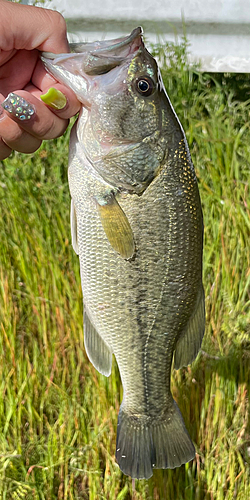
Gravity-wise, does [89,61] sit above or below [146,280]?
above

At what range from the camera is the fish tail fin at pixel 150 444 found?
64.8 inches

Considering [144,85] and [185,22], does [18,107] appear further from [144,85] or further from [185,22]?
[185,22]

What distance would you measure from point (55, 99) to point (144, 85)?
0.26m

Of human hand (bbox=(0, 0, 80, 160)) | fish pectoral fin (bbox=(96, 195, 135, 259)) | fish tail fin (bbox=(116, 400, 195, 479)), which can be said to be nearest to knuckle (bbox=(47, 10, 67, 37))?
human hand (bbox=(0, 0, 80, 160))

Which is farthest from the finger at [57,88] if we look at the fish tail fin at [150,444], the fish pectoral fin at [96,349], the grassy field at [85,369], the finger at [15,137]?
the grassy field at [85,369]

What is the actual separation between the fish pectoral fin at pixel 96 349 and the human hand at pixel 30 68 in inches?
24.6

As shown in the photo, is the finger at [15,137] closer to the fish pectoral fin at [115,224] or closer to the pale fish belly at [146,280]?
the pale fish belly at [146,280]

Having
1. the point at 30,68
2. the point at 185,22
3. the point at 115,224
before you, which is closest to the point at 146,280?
the point at 115,224

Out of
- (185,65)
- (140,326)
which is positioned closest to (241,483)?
(140,326)

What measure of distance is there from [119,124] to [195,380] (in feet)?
5.15

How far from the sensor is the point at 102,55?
4.41 ft

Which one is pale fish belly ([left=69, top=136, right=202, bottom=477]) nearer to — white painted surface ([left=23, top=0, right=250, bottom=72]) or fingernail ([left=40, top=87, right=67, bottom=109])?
fingernail ([left=40, top=87, right=67, bottom=109])

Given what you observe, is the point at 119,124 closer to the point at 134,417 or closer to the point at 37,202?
the point at 134,417

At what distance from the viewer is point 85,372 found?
8.34 ft
